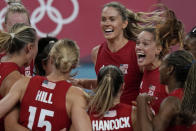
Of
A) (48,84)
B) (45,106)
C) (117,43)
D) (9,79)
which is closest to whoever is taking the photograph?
(45,106)

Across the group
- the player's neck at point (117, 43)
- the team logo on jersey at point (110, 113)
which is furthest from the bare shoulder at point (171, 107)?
the player's neck at point (117, 43)

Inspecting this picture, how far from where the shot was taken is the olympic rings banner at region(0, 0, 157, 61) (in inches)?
454

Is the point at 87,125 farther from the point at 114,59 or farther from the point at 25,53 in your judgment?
the point at 114,59

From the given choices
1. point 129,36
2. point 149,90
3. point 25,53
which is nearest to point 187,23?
point 129,36

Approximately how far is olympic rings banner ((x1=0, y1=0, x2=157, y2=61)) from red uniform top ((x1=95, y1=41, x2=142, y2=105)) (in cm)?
524

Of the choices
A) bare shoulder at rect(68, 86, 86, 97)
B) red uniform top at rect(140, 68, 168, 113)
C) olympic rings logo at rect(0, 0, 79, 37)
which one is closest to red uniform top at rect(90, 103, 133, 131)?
bare shoulder at rect(68, 86, 86, 97)

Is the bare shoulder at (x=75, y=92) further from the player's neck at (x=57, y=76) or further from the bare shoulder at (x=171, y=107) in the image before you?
the bare shoulder at (x=171, y=107)

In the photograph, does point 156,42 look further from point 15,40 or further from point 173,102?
point 15,40

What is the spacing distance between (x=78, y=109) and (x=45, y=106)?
32 centimetres

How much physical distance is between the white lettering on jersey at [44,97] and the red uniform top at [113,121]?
0.44 m

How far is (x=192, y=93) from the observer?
432 cm

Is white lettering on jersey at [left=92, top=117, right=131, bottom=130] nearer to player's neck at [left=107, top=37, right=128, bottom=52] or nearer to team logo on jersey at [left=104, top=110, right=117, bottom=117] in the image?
team logo on jersey at [left=104, top=110, right=117, bottom=117]

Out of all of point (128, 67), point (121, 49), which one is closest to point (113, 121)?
point (128, 67)

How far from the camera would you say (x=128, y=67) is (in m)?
6.23
